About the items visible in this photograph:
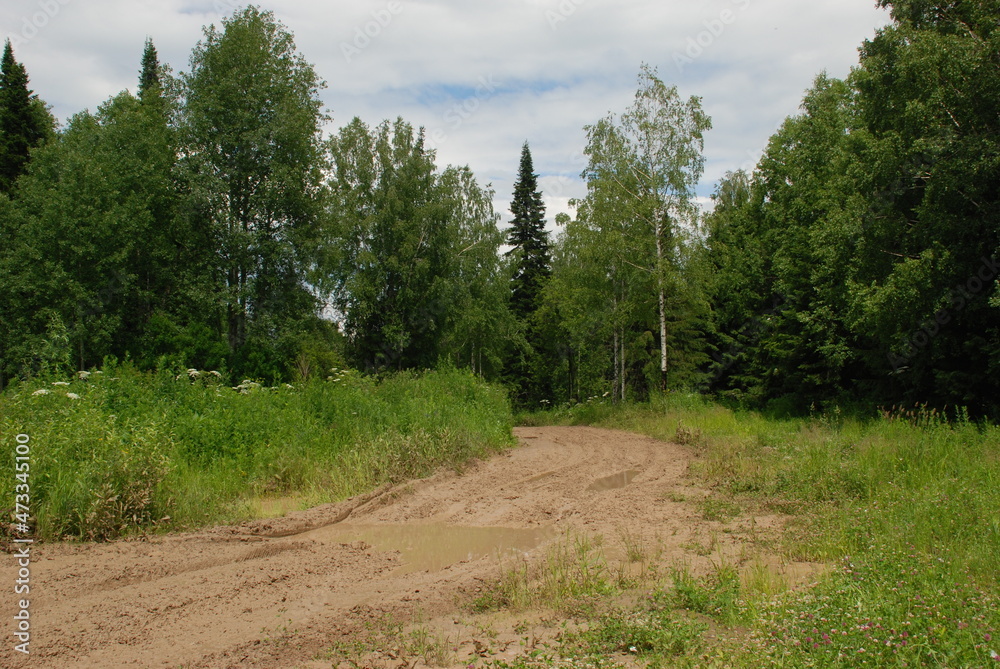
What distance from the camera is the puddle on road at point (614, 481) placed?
439 inches

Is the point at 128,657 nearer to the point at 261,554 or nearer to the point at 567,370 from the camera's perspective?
the point at 261,554

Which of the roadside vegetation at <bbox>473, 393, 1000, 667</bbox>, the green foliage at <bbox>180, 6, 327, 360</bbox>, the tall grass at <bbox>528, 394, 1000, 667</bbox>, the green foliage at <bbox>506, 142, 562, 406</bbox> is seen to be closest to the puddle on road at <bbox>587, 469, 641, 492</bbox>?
the tall grass at <bbox>528, 394, 1000, 667</bbox>

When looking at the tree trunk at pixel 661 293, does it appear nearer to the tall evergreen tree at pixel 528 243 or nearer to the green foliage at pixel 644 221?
the green foliage at pixel 644 221

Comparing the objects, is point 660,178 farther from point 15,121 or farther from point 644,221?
point 15,121

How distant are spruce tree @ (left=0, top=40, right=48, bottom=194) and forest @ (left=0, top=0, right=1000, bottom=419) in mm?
149

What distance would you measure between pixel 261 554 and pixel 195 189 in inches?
888

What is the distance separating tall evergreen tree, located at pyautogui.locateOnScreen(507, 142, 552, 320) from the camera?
42.4m

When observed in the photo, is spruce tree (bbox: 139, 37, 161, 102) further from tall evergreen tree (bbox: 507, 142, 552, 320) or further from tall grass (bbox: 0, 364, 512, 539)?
tall grass (bbox: 0, 364, 512, 539)

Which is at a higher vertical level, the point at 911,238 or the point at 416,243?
the point at 416,243

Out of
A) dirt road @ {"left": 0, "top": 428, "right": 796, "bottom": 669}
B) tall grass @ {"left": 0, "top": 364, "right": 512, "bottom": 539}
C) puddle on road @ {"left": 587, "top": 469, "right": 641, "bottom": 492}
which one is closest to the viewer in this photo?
dirt road @ {"left": 0, "top": 428, "right": 796, "bottom": 669}

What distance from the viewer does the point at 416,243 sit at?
102 ft

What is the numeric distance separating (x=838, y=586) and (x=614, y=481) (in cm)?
678

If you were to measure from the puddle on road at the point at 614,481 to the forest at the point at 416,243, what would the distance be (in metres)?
7.79

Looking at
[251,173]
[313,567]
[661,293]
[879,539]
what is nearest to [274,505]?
[313,567]
